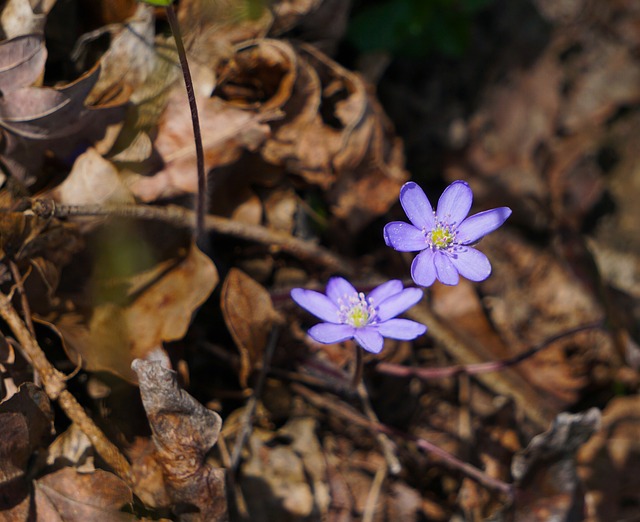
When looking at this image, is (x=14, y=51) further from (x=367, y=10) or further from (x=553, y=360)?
(x=553, y=360)

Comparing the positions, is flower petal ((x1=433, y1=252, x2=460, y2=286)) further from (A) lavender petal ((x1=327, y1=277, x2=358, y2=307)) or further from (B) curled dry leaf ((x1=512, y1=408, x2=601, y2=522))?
(B) curled dry leaf ((x1=512, y1=408, x2=601, y2=522))

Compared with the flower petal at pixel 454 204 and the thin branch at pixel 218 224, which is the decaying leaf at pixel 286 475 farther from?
the flower petal at pixel 454 204

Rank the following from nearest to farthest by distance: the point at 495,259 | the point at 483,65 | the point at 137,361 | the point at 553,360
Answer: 1. the point at 137,361
2. the point at 553,360
3. the point at 495,259
4. the point at 483,65

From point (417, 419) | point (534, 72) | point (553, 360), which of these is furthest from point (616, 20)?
point (417, 419)

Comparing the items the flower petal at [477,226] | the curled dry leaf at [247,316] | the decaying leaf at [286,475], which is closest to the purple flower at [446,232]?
the flower petal at [477,226]

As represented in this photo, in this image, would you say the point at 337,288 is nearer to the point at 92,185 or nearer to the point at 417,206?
the point at 417,206

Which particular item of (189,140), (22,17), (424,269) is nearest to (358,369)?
(424,269)

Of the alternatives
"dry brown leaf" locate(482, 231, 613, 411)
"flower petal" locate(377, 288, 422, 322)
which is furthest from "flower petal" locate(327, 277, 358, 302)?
"dry brown leaf" locate(482, 231, 613, 411)
